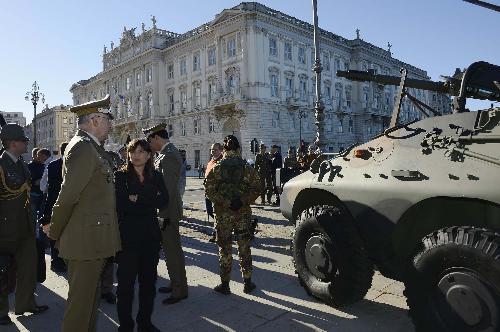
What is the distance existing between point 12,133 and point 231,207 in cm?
239

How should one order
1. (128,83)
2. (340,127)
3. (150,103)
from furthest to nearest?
(128,83), (150,103), (340,127)

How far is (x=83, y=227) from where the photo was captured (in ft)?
8.98

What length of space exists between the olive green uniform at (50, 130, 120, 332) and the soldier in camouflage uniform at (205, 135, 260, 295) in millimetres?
1627

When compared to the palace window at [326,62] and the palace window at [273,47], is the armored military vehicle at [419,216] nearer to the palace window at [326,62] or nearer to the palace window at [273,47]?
the palace window at [273,47]

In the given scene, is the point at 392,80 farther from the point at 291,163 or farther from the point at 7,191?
the point at 291,163

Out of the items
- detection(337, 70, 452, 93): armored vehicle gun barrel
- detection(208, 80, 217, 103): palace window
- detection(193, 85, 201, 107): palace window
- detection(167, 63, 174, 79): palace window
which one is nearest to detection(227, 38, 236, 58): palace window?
detection(208, 80, 217, 103): palace window

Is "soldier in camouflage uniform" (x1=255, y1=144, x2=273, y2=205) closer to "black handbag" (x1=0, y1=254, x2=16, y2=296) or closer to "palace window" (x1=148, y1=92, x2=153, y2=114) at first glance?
"black handbag" (x1=0, y1=254, x2=16, y2=296)

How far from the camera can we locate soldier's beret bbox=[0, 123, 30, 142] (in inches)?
156

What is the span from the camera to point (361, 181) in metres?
3.40

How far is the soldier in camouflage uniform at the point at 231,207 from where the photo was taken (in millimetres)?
4277

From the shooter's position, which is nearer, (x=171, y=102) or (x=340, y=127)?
(x=340, y=127)

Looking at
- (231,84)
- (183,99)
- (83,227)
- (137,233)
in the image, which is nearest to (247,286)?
(137,233)

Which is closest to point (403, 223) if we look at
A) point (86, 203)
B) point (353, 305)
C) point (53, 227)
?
point (353, 305)

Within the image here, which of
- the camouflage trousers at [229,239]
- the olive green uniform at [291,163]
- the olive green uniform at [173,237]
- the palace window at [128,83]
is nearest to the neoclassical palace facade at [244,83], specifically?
the palace window at [128,83]
